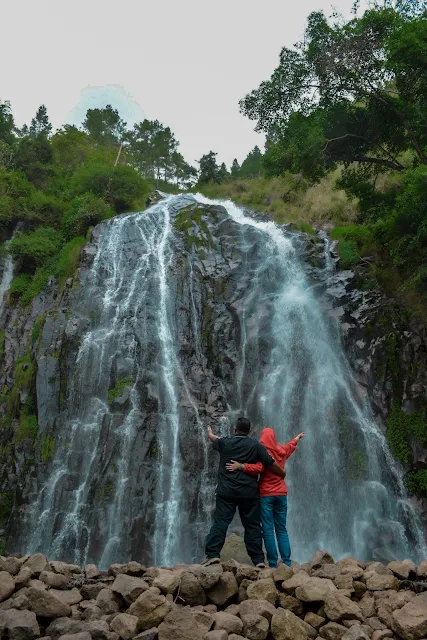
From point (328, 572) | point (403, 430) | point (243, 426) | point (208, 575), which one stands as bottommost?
point (328, 572)

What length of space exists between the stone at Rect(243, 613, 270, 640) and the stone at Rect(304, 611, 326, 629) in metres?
0.44

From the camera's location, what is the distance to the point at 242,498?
17.8 ft

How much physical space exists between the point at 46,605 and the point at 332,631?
228 cm

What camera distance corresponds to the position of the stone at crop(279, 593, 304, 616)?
413cm

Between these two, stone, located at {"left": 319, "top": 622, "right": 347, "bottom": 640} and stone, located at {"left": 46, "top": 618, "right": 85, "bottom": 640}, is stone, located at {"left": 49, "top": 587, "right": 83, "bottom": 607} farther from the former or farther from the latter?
stone, located at {"left": 319, "top": 622, "right": 347, "bottom": 640}

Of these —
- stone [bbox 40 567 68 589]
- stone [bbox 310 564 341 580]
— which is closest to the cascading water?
stone [bbox 310 564 341 580]

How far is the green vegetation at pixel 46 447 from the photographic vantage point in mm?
12242

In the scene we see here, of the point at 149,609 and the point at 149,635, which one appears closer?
the point at 149,635

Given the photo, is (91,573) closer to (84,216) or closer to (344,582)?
(344,582)

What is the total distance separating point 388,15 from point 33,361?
14.8 meters

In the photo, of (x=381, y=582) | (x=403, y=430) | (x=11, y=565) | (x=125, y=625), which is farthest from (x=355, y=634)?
(x=403, y=430)

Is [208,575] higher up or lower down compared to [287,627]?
higher up

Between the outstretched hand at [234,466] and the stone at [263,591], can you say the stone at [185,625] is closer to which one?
the stone at [263,591]

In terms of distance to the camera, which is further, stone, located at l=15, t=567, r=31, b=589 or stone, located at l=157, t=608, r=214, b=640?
stone, located at l=15, t=567, r=31, b=589
